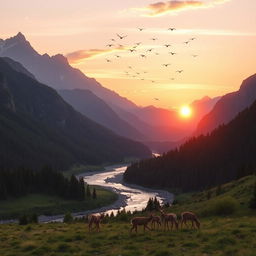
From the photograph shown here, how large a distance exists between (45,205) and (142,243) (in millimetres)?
143125

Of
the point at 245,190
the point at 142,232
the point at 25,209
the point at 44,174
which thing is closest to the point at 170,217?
the point at 142,232

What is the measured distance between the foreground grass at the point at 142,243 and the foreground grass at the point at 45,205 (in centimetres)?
11984

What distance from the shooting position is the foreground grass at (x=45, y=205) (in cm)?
15875

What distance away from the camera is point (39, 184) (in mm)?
195125

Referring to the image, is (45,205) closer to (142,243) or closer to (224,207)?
(224,207)

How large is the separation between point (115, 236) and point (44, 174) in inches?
6550

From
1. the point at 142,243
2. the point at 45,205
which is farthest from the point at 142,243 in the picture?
the point at 45,205

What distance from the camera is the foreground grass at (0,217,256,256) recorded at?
30.6m

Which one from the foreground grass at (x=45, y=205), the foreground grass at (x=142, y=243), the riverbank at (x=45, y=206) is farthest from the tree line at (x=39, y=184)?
the foreground grass at (x=142, y=243)

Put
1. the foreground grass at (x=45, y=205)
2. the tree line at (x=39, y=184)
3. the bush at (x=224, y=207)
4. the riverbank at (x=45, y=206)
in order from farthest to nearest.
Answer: the tree line at (x=39, y=184) → the foreground grass at (x=45, y=205) → the riverbank at (x=45, y=206) → the bush at (x=224, y=207)

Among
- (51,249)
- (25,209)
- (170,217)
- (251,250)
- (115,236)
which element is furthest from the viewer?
(25,209)

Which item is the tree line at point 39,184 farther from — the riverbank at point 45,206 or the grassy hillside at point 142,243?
the grassy hillside at point 142,243

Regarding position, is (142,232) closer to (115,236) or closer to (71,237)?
(115,236)

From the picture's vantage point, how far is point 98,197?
19488cm
